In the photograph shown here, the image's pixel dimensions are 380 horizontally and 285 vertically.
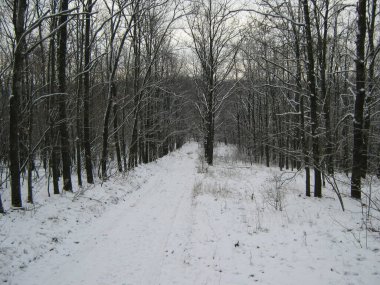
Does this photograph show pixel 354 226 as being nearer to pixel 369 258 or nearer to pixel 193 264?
pixel 369 258

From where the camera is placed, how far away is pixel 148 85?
16953 mm

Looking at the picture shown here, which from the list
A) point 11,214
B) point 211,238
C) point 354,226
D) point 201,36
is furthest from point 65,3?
point 201,36

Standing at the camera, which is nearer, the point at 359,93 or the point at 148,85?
the point at 359,93

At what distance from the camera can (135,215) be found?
9.38m

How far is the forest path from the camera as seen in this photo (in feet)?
17.8

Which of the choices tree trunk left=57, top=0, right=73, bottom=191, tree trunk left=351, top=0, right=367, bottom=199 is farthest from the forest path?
tree trunk left=351, top=0, right=367, bottom=199

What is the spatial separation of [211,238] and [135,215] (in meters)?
3.06

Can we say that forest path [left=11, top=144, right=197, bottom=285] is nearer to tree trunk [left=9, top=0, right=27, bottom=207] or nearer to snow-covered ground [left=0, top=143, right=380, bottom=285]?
snow-covered ground [left=0, top=143, right=380, bottom=285]

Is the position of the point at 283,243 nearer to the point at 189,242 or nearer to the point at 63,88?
the point at 189,242

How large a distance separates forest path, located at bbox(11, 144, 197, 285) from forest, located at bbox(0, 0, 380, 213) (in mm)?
2560

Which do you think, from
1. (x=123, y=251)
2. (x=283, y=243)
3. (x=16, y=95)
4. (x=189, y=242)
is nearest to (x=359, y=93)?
(x=283, y=243)

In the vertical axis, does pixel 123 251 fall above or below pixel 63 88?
below

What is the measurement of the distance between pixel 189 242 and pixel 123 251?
1.59m

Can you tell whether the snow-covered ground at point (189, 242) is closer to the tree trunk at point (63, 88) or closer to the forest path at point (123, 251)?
the forest path at point (123, 251)
